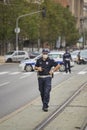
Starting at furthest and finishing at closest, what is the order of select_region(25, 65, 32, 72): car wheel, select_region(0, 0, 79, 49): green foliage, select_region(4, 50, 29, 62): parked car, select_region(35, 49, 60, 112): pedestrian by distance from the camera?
1. select_region(0, 0, 79, 49): green foliage
2. select_region(4, 50, 29, 62): parked car
3. select_region(25, 65, 32, 72): car wheel
4. select_region(35, 49, 60, 112): pedestrian

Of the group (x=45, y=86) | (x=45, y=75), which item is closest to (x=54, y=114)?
(x=45, y=86)

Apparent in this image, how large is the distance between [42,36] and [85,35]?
99.8 metres

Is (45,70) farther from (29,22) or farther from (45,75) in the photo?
(29,22)

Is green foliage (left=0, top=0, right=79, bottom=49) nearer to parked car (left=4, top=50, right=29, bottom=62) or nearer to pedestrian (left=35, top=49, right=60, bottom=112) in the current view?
parked car (left=4, top=50, right=29, bottom=62)

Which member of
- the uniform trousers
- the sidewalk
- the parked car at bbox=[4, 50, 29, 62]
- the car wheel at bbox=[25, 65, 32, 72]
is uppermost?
the uniform trousers

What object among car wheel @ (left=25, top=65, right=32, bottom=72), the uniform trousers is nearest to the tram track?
the uniform trousers

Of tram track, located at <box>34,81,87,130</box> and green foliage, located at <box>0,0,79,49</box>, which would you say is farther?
green foliage, located at <box>0,0,79,49</box>

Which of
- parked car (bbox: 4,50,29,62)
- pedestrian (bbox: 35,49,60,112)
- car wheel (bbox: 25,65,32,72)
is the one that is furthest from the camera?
parked car (bbox: 4,50,29,62)

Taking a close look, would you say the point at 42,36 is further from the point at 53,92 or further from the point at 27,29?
the point at 53,92

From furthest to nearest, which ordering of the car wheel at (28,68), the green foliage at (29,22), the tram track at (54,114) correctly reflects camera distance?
the green foliage at (29,22) → the car wheel at (28,68) → the tram track at (54,114)

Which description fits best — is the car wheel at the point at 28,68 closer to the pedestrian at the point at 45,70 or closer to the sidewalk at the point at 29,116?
the sidewalk at the point at 29,116

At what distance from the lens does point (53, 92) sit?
22.3 metres

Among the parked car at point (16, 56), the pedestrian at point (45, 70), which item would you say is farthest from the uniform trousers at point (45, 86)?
the parked car at point (16, 56)

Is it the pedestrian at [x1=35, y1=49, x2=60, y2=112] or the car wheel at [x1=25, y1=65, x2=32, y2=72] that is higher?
the pedestrian at [x1=35, y1=49, x2=60, y2=112]
